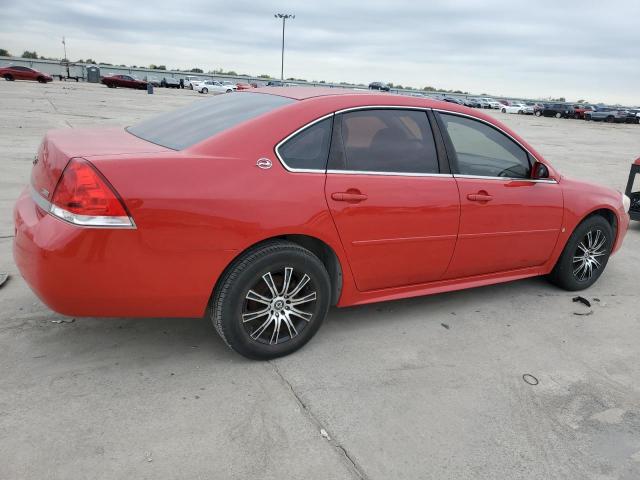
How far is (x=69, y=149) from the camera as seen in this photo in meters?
2.84

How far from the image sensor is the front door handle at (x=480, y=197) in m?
3.72

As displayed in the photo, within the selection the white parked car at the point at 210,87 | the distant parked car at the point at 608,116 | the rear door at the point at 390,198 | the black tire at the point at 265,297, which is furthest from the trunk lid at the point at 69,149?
the distant parked car at the point at 608,116

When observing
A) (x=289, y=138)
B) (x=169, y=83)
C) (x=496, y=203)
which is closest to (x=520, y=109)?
(x=169, y=83)

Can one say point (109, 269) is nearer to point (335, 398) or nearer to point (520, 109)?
point (335, 398)

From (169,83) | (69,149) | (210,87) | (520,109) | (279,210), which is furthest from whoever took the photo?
(520,109)

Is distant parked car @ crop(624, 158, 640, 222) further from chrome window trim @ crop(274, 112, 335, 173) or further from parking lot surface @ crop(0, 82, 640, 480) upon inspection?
chrome window trim @ crop(274, 112, 335, 173)

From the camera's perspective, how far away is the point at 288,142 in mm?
3082

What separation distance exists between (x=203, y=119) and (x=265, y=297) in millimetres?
1267

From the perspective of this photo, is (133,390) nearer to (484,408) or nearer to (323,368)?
(323,368)

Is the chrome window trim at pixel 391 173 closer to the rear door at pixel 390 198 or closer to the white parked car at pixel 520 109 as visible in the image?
the rear door at pixel 390 198

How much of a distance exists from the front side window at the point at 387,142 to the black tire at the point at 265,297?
642mm

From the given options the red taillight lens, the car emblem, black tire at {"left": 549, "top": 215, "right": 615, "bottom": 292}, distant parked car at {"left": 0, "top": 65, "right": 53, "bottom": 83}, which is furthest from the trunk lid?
distant parked car at {"left": 0, "top": 65, "right": 53, "bottom": 83}

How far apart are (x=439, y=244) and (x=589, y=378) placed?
1253mm

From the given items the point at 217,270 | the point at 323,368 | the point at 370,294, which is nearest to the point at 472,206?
the point at 370,294
